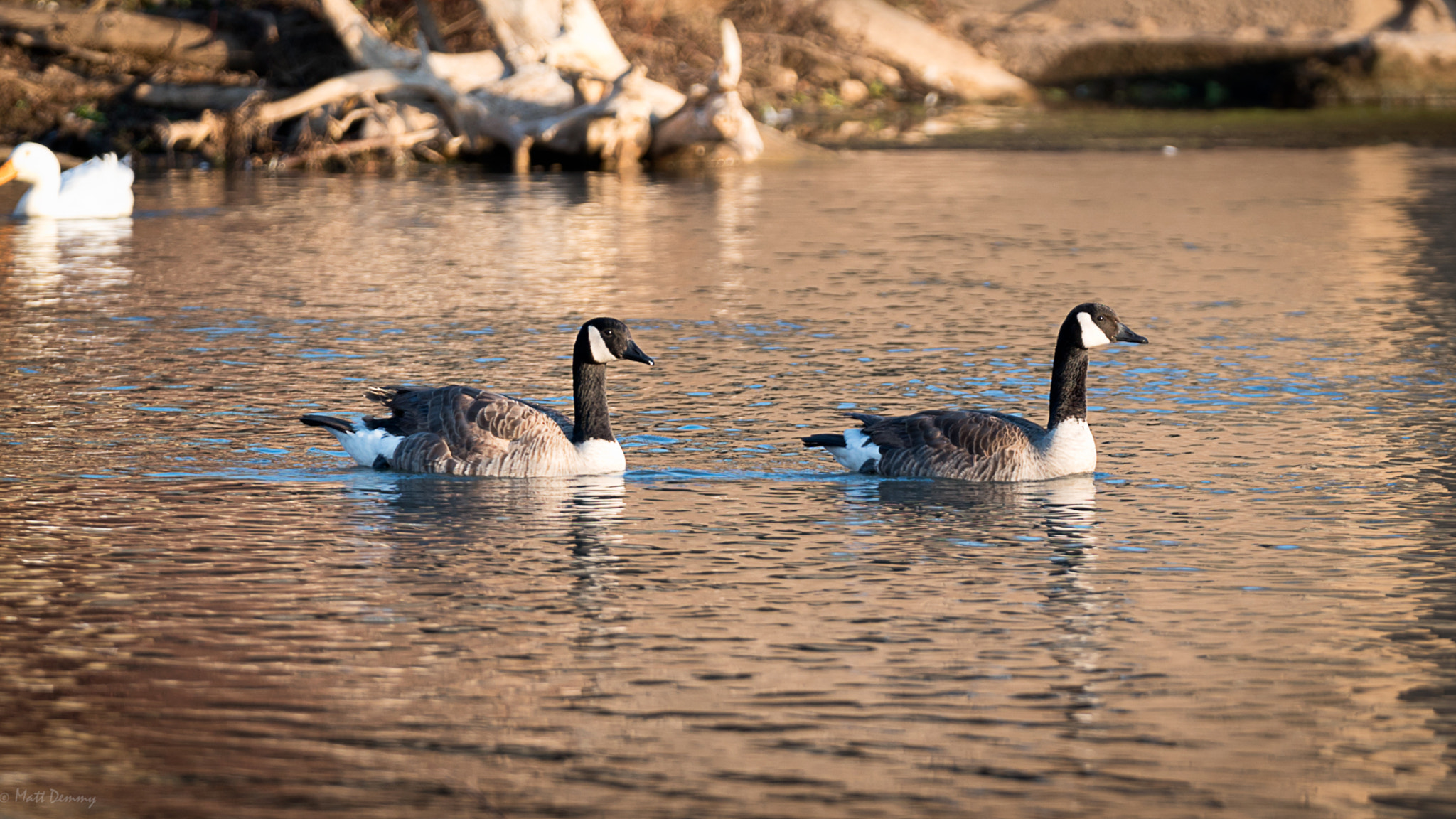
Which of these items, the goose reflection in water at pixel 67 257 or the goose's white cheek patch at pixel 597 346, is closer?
the goose's white cheek patch at pixel 597 346

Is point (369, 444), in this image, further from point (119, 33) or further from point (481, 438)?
point (119, 33)

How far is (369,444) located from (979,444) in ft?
12.1

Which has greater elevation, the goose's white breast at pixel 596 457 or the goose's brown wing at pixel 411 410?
the goose's brown wing at pixel 411 410

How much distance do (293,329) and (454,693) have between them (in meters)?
10.6

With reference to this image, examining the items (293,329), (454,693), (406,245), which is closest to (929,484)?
(454,693)

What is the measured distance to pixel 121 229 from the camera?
25.8 m

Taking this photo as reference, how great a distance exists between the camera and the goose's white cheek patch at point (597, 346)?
11.8 m

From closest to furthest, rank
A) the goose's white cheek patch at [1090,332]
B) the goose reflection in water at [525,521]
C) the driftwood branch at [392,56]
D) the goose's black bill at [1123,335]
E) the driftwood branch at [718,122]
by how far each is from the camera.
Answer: the goose reflection in water at [525,521], the goose's white cheek patch at [1090,332], the goose's black bill at [1123,335], the driftwood branch at [718,122], the driftwood branch at [392,56]

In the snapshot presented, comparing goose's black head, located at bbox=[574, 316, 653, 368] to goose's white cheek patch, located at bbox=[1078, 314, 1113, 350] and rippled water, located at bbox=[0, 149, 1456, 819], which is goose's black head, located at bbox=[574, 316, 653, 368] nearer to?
rippled water, located at bbox=[0, 149, 1456, 819]


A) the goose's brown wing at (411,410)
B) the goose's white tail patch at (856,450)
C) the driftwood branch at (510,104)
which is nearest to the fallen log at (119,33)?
the driftwood branch at (510,104)

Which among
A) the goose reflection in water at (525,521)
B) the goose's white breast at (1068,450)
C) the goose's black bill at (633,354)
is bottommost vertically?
the goose reflection in water at (525,521)

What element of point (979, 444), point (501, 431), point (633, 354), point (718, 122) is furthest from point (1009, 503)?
point (718, 122)

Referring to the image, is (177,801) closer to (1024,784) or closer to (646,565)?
(1024,784)

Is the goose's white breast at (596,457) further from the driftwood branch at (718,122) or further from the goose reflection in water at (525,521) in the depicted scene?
→ the driftwood branch at (718,122)
